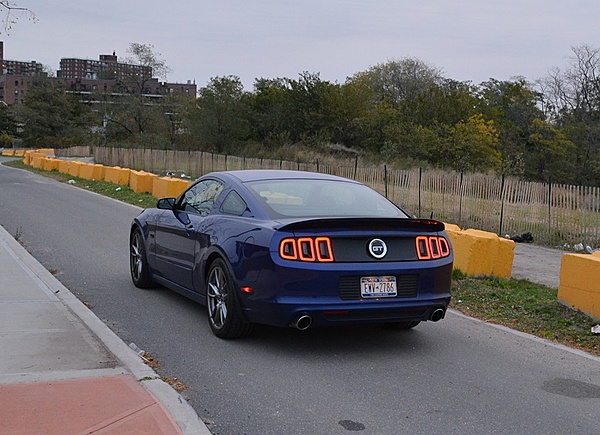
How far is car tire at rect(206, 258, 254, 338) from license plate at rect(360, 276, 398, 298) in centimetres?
113

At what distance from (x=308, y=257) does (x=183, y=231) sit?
211 cm

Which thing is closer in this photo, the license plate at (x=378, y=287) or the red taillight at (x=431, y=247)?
the license plate at (x=378, y=287)

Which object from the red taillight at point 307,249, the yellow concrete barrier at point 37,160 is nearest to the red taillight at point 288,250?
the red taillight at point 307,249

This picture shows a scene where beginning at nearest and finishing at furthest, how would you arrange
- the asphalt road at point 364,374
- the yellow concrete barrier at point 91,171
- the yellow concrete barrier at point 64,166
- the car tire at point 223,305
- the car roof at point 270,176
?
the asphalt road at point 364,374 → the car tire at point 223,305 → the car roof at point 270,176 → the yellow concrete barrier at point 91,171 → the yellow concrete barrier at point 64,166

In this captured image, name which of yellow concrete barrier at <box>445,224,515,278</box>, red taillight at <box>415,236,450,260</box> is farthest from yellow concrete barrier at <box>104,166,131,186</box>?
red taillight at <box>415,236,450,260</box>

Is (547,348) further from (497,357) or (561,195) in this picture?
(561,195)

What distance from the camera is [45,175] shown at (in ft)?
129

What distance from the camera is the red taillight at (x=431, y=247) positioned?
23.3ft

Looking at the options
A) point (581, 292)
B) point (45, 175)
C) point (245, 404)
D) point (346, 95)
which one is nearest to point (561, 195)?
point (581, 292)

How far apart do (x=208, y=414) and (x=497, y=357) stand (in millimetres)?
2897

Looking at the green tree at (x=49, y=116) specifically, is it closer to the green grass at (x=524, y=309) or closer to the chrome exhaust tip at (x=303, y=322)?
the green grass at (x=524, y=309)

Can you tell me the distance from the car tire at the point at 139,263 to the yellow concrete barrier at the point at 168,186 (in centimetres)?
1228

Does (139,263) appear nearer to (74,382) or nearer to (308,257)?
(308,257)

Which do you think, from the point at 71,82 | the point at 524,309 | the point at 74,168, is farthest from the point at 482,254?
the point at 71,82
